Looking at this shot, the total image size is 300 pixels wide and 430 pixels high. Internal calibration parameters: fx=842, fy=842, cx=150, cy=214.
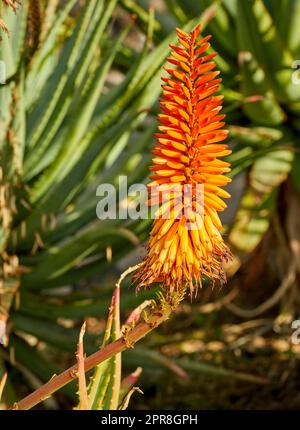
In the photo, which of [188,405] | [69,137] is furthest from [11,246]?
[188,405]

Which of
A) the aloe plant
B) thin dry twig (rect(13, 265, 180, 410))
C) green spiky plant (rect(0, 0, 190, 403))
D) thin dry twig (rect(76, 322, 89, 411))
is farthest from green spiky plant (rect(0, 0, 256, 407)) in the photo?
thin dry twig (rect(13, 265, 180, 410))

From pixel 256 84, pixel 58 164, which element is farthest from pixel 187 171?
pixel 256 84

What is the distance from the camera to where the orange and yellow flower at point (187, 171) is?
43.6 inches

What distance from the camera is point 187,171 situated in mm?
1145

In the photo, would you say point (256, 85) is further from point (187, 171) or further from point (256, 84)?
point (187, 171)

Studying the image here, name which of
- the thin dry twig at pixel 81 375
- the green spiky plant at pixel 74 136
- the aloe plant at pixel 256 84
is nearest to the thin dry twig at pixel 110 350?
the thin dry twig at pixel 81 375

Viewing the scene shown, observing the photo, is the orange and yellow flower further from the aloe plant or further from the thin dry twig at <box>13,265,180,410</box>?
the aloe plant

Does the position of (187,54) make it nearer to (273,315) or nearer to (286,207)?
(286,207)

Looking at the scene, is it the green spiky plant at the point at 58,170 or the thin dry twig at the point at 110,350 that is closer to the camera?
the thin dry twig at the point at 110,350

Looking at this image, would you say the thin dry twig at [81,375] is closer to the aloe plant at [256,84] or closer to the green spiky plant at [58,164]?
the green spiky plant at [58,164]

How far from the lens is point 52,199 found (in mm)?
2836

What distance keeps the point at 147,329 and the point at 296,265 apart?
2330 mm
